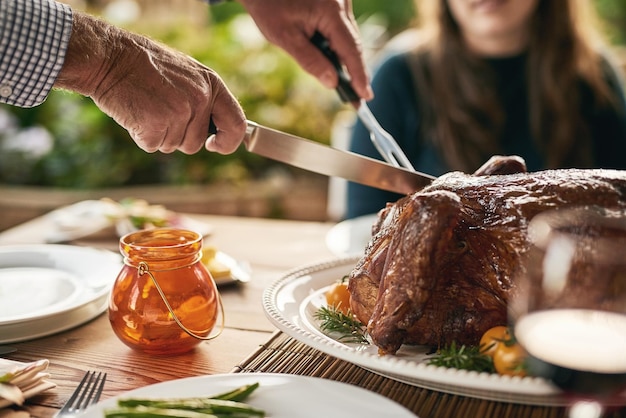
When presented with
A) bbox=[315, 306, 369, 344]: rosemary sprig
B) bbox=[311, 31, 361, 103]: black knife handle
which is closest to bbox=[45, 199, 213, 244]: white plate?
bbox=[311, 31, 361, 103]: black knife handle

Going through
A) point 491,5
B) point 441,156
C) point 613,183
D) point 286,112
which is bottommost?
point 286,112

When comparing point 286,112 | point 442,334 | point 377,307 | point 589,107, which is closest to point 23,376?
point 377,307

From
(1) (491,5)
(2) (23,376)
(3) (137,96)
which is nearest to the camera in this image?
(2) (23,376)

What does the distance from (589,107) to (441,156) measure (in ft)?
2.42

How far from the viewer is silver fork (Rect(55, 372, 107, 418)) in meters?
1.08

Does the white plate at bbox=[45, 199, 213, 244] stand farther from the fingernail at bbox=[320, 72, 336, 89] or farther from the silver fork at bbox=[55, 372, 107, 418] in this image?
the silver fork at bbox=[55, 372, 107, 418]

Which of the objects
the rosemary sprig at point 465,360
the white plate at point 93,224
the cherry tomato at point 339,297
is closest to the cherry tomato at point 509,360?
the rosemary sprig at point 465,360

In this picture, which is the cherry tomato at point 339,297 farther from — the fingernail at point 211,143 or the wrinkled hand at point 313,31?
the wrinkled hand at point 313,31

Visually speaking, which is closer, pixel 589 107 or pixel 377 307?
pixel 377 307

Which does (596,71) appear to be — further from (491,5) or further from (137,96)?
(137,96)

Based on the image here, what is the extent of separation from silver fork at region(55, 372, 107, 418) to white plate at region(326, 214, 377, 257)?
2.81ft

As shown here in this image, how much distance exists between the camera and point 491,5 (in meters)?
2.80

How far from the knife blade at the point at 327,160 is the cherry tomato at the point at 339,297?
0.74 ft

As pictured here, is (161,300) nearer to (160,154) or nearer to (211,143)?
(211,143)
